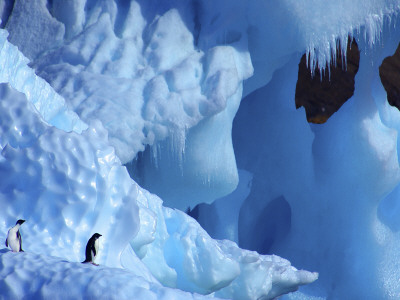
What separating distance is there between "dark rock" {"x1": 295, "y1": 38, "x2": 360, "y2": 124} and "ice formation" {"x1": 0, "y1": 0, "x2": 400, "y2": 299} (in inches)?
→ 15.8

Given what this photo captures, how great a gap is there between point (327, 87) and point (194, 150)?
2518 millimetres

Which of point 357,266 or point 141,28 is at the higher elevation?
point 141,28

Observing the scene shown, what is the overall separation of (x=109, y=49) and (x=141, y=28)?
0.35m

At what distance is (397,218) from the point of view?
238 inches

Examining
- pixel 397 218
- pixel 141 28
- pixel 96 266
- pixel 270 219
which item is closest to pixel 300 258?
pixel 270 219

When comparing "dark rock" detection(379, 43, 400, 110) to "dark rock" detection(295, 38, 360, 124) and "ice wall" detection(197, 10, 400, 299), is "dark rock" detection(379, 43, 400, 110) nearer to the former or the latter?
"dark rock" detection(295, 38, 360, 124)

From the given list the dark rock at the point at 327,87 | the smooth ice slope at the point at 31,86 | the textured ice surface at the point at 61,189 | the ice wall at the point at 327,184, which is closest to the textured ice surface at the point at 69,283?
the textured ice surface at the point at 61,189

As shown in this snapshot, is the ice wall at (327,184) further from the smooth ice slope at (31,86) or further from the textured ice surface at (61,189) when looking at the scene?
the textured ice surface at (61,189)

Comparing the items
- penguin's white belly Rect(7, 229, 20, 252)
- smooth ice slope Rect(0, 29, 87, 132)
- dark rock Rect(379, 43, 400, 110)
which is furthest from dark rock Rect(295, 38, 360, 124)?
penguin's white belly Rect(7, 229, 20, 252)

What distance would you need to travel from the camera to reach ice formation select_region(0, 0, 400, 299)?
2.80 meters

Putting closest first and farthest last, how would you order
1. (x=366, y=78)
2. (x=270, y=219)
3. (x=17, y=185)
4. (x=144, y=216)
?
1. (x=17, y=185)
2. (x=144, y=216)
3. (x=366, y=78)
4. (x=270, y=219)

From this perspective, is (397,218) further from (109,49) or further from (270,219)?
(109,49)

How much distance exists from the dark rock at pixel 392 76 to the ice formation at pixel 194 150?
0.46m

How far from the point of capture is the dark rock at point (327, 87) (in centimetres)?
655
